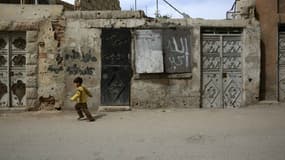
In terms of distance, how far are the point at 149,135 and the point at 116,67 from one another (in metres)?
3.77

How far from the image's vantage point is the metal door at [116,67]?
35.7 feet

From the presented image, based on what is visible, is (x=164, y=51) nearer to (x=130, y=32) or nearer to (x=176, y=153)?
(x=130, y=32)

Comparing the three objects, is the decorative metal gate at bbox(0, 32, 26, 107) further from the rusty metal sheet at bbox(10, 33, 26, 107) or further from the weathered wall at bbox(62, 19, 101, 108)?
the weathered wall at bbox(62, 19, 101, 108)

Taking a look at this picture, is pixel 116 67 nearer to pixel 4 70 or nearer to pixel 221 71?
pixel 221 71

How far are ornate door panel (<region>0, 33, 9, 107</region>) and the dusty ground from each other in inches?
25.2

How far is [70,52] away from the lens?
10.9 metres

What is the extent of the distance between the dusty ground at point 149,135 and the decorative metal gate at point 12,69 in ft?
2.24

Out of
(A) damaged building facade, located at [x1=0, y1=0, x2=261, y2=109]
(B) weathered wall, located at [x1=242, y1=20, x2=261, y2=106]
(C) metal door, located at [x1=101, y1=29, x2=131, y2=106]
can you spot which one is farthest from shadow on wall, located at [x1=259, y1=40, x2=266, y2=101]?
(C) metal door, located at [x1=101, y1=29, x2=131, y2=106]

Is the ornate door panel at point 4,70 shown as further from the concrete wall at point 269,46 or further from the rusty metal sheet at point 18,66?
the concrete wall at point 269,46

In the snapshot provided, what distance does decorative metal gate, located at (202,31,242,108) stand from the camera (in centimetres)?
1121

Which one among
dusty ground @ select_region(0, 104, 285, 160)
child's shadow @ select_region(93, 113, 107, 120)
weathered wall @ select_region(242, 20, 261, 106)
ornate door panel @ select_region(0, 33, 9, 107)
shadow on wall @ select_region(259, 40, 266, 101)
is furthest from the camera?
shadow on wall @ select_region(259, 40, 266, 101)

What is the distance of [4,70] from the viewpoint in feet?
36.3

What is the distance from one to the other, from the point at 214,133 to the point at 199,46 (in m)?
3.92

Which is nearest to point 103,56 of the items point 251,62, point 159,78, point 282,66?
point 159,78
